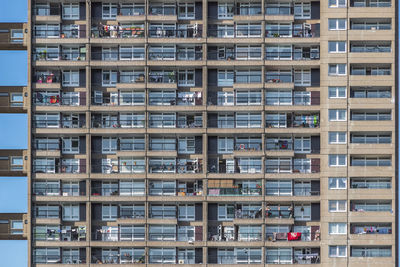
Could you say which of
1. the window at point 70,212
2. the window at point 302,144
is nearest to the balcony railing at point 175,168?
the window at point 70,212

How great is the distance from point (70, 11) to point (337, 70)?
31305 mm

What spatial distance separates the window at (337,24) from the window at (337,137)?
11736 mm

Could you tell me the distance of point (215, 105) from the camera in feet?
246

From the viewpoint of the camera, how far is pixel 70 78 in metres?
77.2

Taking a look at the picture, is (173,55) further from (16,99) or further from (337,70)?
(16,99)

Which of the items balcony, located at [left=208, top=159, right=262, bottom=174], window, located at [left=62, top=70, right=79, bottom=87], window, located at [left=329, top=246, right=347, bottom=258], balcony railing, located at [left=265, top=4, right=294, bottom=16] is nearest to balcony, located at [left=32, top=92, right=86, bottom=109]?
window, located at [left=62, top=70, right=79, bottom=87]

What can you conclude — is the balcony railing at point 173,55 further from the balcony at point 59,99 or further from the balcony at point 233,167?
the balcony at point 233,167

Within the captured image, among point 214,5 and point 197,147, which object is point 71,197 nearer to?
point 197,147

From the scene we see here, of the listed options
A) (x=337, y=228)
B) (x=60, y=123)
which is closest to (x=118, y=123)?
(x=60, y=123)

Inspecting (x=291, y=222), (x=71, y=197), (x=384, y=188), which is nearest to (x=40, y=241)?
(x=71, y=197)

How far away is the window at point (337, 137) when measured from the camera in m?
74.2

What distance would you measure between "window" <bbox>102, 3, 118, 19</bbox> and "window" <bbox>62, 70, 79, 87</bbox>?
7.42 m

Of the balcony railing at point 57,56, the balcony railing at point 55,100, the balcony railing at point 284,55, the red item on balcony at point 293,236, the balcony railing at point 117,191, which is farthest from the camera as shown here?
the balcony railing at point 57,56

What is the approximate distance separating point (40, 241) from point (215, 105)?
80.9ft
